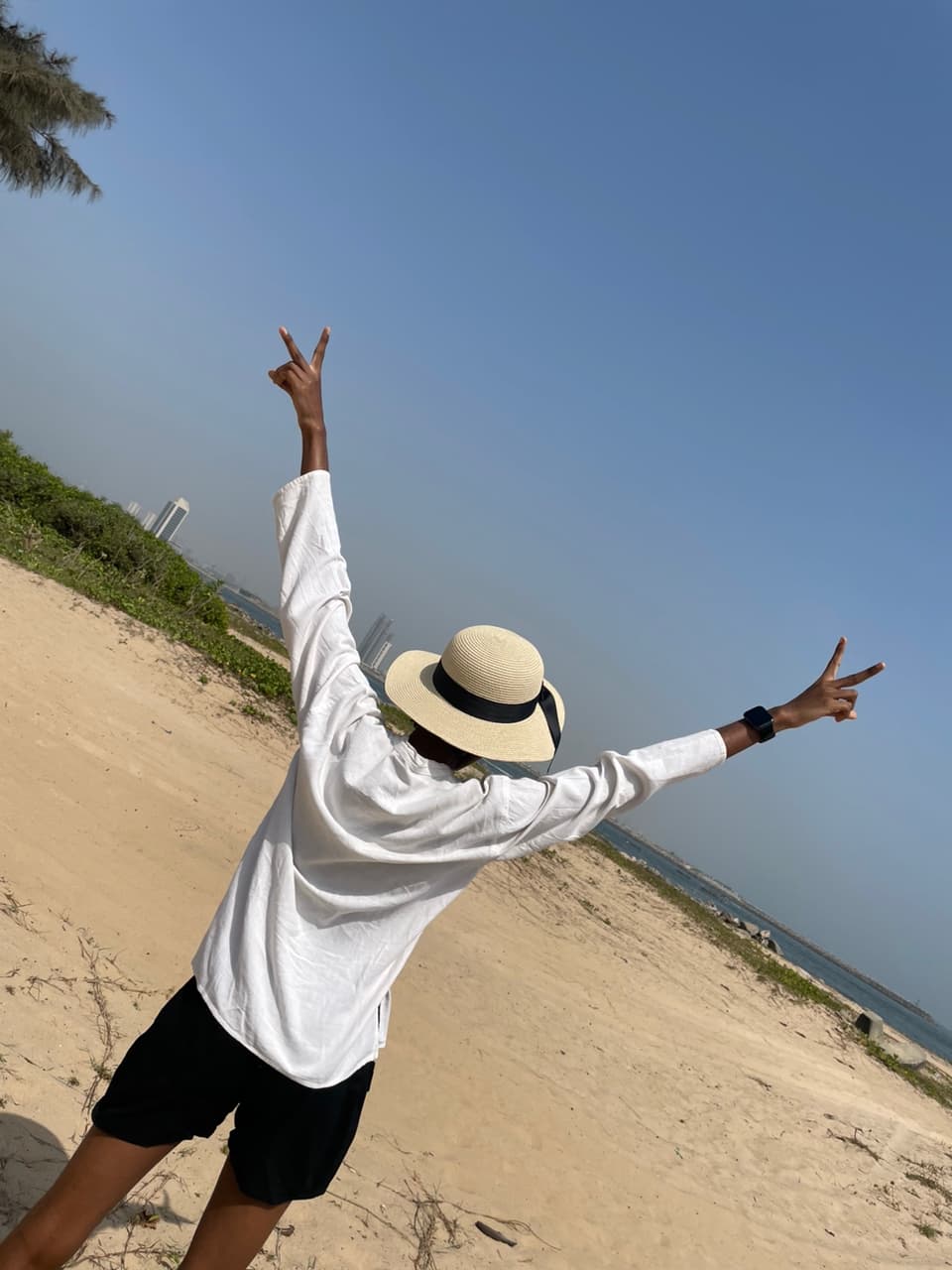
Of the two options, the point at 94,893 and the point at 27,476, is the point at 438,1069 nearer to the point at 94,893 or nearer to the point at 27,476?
the point at 94,893

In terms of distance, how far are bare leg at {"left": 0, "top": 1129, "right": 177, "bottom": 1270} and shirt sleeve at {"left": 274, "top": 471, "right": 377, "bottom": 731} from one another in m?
0.99

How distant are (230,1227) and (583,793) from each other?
1.21m

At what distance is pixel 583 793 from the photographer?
193 cm

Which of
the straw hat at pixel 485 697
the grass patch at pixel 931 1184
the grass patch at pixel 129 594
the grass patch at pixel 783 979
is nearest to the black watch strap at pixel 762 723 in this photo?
the straw hat at pixel 485 697

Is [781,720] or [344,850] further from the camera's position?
[781,720]

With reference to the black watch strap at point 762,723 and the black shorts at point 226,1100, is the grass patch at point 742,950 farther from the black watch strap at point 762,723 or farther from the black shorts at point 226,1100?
the black shorts at point 226,1100

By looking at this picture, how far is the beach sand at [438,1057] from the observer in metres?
3.62

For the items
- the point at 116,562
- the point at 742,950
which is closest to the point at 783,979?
the point at 742,950

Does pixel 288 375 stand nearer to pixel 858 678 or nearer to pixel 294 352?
pixel 294 352

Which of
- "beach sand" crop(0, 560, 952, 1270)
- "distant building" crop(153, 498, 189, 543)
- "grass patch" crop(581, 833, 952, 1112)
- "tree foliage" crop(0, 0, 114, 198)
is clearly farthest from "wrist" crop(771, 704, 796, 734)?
"distant building" crop(153, 498, 189, 543)

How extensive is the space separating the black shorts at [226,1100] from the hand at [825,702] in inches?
53.3

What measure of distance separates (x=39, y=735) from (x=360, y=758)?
6130mm

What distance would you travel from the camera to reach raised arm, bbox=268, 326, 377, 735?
76.6 inches

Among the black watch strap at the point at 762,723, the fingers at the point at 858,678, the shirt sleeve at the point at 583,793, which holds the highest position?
the fingers at the point at 858,678
